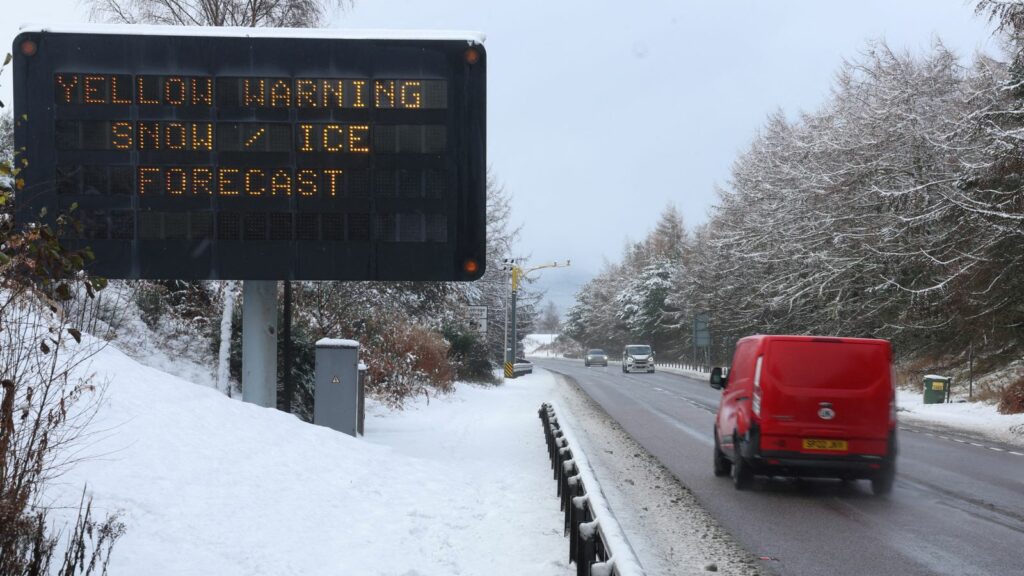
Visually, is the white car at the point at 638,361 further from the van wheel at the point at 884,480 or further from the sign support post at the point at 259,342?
the van wheel at the point at 884,480

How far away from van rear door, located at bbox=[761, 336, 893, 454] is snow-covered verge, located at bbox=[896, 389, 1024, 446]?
30.4ft

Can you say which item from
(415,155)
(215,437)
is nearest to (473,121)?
(415,155)

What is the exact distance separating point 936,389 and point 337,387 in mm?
23050

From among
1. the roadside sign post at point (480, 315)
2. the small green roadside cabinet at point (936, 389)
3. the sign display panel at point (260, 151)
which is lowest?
the small green roadside cabinet at point (936, 389)

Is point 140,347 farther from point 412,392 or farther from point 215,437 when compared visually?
point 215,437

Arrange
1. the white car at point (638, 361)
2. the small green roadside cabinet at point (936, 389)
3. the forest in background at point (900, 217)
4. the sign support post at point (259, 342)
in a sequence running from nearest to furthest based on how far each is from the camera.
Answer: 1. the sign support post at point (259, 342)
2. the forest in background at point (900, 217)
3. the small green roadside cabinet at point (936, 389)
4. the white car at point (638, 361)

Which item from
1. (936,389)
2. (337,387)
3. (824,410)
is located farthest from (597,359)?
(824,410)

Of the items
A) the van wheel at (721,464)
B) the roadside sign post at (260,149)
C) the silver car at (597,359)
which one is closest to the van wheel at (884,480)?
the van wheel at (721,464)

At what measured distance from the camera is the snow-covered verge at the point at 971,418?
21094 mm

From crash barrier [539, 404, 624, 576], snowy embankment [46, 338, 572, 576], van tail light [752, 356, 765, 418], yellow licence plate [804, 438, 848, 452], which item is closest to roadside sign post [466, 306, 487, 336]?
snowy embankment [46, 338, 572, 576]

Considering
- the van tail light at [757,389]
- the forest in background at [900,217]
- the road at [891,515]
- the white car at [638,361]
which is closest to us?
the road at [891,515]

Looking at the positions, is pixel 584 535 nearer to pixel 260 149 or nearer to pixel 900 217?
pixel 260 149

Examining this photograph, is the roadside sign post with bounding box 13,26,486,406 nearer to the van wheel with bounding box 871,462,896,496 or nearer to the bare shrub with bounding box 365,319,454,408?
the van wheel with bounding box 871,462,896,496

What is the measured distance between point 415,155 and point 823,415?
21.5ft
